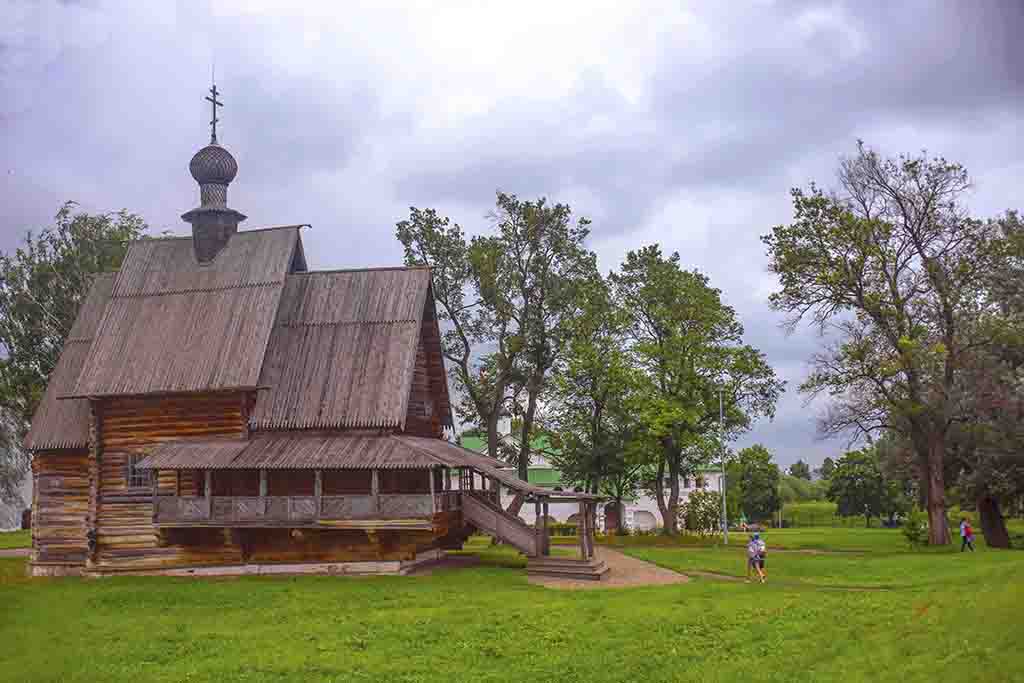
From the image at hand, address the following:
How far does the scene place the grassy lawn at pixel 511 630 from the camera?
16.7 metres

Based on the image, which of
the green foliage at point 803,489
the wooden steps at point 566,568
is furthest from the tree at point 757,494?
the wooden steps at point 566,568

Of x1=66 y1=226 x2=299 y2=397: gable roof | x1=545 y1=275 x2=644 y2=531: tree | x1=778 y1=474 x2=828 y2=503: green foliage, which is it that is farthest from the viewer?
x1=778 y1=474 x2=828 y2=503: green foliage

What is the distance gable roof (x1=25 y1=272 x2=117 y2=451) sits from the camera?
33500 millimetres

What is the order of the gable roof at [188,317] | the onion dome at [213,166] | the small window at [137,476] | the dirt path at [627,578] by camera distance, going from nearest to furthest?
1. the dirt path at [627,578]
2. the gable roof at [188,317]
3. the small window at [137,476]
4. the onion dome at [213,166]

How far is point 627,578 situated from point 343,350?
494 inches

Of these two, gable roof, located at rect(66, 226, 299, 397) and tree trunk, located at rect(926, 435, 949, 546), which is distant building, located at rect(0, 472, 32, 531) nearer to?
gable roof, located at rect(66, 226, 299, 397)

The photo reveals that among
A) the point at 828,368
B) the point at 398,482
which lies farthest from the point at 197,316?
the point at 828,368

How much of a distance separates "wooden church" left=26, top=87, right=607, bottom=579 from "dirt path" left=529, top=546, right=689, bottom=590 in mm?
792

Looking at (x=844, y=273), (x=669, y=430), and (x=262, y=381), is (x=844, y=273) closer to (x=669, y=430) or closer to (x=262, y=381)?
(x=669, y=430)

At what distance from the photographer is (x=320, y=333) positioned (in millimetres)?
33156

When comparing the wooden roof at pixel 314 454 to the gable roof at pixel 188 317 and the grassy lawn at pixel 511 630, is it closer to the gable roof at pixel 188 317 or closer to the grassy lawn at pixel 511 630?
the gable roof at pixel 188 317

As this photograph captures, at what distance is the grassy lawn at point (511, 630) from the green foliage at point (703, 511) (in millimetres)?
29574

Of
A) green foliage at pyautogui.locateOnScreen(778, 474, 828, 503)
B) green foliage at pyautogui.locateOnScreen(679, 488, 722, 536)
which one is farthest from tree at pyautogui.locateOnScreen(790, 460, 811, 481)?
green foliage at pyautogui.locateOnScreen(679, 488, 722, 536)

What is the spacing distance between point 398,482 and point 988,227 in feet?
96.6
